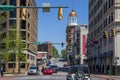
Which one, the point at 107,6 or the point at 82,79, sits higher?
the point at 107,6

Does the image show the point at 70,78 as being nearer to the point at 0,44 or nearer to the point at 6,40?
the point at 6,40

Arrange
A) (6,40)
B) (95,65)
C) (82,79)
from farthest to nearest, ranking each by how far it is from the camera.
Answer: (95,65) → (6,40) → (82,79)

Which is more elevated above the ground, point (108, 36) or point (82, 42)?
point (82, 42)

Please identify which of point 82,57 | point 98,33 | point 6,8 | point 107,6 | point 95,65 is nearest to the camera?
point 6,8

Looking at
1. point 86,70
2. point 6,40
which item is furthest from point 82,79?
point 6,40

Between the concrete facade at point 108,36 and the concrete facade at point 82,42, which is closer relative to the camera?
the concrete facade at point 108,36

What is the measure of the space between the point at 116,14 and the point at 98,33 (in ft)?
76.7

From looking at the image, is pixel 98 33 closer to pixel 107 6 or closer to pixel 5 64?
pixel 107 6

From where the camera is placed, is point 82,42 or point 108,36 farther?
point 82,42

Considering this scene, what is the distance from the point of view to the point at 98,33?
9719 centimetres

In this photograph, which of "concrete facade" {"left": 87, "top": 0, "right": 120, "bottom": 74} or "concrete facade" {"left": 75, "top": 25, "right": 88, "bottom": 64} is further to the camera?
"concrete facade" {"left": 75, "top": 25, "right": 88, "bottom": 64}

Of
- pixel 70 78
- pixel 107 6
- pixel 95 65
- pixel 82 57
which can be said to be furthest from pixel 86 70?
pixel 82 57

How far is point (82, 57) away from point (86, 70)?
139 metres

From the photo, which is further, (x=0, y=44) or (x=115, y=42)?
(x=0, y=44)
